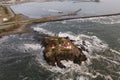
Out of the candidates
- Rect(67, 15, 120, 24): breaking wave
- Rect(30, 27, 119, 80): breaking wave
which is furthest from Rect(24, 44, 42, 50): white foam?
Rect(67, 15, 120, 24): breaking wave

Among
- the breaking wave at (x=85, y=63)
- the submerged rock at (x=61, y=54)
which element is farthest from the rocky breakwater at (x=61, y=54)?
Result: the breaking wave at (x=85, y=63)

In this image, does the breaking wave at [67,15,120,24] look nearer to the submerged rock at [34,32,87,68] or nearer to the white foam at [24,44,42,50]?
the white foam at [24,44,42,50]

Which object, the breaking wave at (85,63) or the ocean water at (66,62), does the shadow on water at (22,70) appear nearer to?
the ocean water at (66,62)

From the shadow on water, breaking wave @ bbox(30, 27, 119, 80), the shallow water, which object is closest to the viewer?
breaking wave @ bbox(30, 27, 119, 80)

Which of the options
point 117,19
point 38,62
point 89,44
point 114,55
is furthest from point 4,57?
point 117,19

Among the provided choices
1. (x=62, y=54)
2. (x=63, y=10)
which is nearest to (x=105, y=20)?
(x=63, y=10)

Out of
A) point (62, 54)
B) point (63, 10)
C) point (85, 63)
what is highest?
point (62, 54)

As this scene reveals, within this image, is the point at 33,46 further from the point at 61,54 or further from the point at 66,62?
the point at 66,62

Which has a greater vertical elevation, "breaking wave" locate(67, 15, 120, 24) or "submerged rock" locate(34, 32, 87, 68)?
"submerged rock" locate(34, 32, 87, 68)
